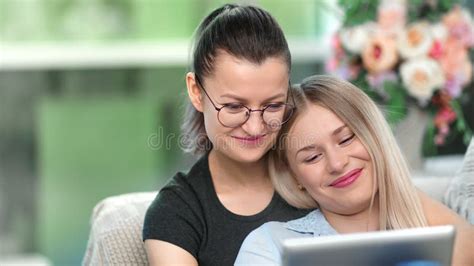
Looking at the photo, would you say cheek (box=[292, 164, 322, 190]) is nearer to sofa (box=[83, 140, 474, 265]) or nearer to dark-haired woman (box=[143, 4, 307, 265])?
dark-haired woman (box=[143, 4, 307, 265])

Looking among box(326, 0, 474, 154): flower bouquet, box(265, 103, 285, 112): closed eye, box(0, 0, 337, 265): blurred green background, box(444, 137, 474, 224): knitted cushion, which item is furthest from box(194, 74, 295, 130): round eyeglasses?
box(0, 0, 337, 265): blurred green background

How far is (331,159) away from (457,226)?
32cm

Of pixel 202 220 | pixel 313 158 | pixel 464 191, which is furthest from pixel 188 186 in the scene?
pixel 464 191

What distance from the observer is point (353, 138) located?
1.77 m

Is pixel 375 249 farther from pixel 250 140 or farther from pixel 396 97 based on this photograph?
pixel 396 97

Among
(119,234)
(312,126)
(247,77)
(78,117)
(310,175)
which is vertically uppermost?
(247,77)

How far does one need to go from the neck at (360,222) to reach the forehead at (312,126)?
21cm

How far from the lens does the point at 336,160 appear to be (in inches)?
68.2

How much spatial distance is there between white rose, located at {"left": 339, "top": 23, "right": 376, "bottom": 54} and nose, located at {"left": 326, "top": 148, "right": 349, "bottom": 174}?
92 cm

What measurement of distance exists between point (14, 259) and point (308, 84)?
2799mm

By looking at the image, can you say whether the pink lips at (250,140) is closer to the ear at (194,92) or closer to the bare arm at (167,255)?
the ear at (194,92)

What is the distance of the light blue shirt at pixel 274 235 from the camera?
1.69 m

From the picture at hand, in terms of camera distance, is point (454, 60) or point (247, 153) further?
point (454, 60)

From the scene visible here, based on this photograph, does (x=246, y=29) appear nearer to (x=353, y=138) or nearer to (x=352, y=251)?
(x=353, y=138)
